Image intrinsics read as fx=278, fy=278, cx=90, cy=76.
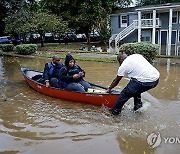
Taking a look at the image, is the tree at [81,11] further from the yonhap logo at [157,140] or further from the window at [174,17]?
the yonhap logo at [157,140]

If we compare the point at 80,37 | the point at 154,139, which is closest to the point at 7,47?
the point at 80,37

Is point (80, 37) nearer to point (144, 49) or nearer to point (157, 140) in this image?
point (144, 49)

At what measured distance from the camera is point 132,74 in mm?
6922

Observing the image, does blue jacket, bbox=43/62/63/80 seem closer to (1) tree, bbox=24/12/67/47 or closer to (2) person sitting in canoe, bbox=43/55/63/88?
(2) person sitting in canoe, bbox=43/55/63/88

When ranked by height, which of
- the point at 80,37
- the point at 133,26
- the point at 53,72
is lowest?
the point at 53,72

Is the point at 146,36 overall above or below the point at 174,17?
below

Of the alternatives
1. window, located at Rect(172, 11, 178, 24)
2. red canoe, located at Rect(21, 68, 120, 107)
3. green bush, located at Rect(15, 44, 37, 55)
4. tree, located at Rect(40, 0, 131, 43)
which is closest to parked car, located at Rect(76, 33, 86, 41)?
tree, located at Rect(40, 0, 131, 43)

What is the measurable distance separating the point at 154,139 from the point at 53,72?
4867 millimetres

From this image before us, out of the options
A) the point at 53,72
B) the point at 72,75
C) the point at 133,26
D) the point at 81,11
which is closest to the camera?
the point at 72,75

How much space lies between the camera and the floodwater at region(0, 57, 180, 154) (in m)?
5.73

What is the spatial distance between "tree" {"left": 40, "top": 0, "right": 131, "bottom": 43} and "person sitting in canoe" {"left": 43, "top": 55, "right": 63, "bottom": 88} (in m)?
22.0

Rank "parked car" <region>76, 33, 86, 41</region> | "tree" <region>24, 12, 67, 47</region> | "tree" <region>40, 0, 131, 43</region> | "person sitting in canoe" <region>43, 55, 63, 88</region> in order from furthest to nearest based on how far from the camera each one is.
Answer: "parked car" <region>76, 33, 86, 41</region>, "tree" <region>40, 0, 131, 43</region>, "tree" <region>24, 12, 67, 47</region>, "person sitting in canoe" <region>43, 55, 63, 88</region>

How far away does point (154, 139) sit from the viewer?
6016 mm

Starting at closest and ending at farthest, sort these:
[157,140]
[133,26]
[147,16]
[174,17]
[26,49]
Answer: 1. [157,140]
2. [26,49]
3. [174,17]
4. [133,26]
5. [147,16]
